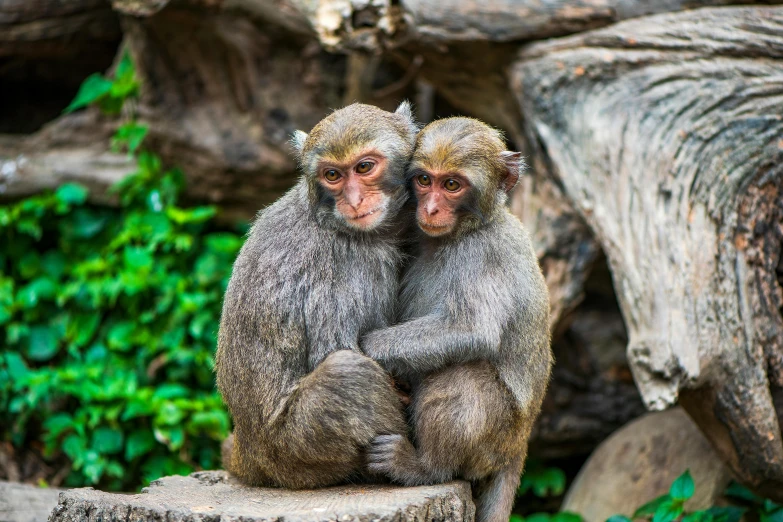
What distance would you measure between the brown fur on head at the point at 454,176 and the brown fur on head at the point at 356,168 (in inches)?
5.8

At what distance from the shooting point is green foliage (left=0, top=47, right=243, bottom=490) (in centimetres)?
863

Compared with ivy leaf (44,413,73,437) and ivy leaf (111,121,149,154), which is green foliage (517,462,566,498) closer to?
ivy leaf (44,413,73,437)

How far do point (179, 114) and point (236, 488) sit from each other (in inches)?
201

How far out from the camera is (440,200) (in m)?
5.45

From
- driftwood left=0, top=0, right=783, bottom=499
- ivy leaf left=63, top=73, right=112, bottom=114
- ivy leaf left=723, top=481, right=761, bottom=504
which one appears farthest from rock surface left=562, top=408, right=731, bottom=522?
ivy leaf left=63, top=73, right=112, bottom=114

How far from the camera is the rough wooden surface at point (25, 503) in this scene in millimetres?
6582

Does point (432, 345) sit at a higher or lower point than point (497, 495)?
higher

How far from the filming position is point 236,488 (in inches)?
223

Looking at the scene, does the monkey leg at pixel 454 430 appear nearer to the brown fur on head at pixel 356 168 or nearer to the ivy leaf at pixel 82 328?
the brown fur on head at pixel 356 168

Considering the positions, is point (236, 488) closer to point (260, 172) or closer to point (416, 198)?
point (416, 198)

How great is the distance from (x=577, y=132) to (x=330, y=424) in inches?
139

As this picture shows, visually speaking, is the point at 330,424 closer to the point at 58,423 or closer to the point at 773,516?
the point at 773,516

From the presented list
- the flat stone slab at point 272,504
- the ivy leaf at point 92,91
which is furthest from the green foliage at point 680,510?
the ivy leaf at point 92,91

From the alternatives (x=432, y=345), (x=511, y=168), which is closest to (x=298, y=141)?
(x=511, y=168)
